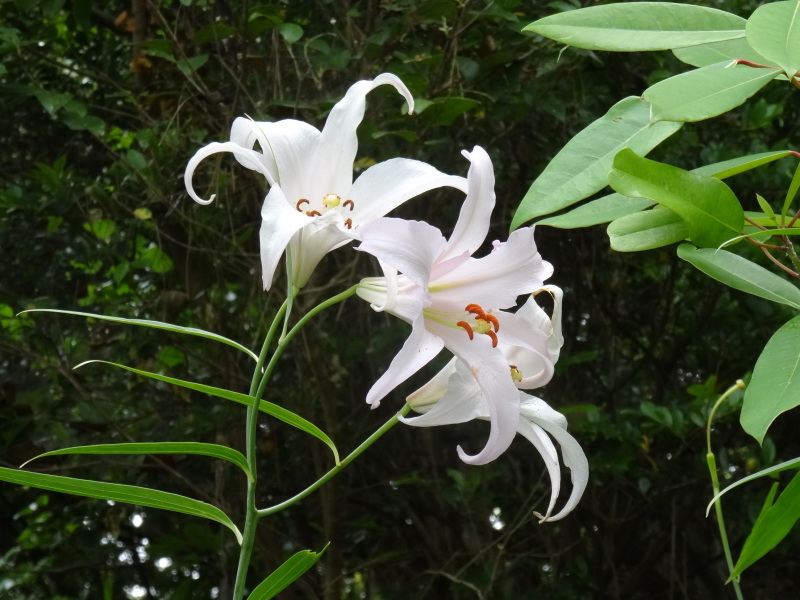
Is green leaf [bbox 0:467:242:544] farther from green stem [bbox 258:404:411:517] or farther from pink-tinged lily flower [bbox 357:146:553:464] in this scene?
pink-tinged lily flower [bbox 357:146:553:464]

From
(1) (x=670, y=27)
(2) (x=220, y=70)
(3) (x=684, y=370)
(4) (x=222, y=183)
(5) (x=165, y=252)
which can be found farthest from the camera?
(3) (x=684, y=370)

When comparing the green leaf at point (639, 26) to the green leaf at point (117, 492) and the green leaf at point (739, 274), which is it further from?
the green leaf at point (117, 492)

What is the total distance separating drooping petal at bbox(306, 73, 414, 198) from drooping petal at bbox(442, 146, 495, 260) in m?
0.09

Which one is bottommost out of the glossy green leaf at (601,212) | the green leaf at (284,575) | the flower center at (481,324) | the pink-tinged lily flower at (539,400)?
the green leaf at (284,575)

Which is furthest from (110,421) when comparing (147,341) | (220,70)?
(220,70)

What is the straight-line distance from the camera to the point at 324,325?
2182 mm

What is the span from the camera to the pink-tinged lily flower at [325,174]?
59cm

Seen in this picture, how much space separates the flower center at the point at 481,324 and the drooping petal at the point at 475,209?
4 centimetres

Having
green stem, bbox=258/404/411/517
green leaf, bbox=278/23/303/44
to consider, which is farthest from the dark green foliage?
green stem, bbox=258/404/411/517

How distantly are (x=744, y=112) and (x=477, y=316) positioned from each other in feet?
5.56

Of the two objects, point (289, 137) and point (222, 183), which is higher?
point (289, 137)

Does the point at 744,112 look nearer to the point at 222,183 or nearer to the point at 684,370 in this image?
the point at 684,370

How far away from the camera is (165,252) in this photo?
220 centimetres

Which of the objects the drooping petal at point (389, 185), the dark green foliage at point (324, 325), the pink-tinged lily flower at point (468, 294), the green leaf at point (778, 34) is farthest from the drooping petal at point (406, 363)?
the dark green foliage at point (324, 325)
